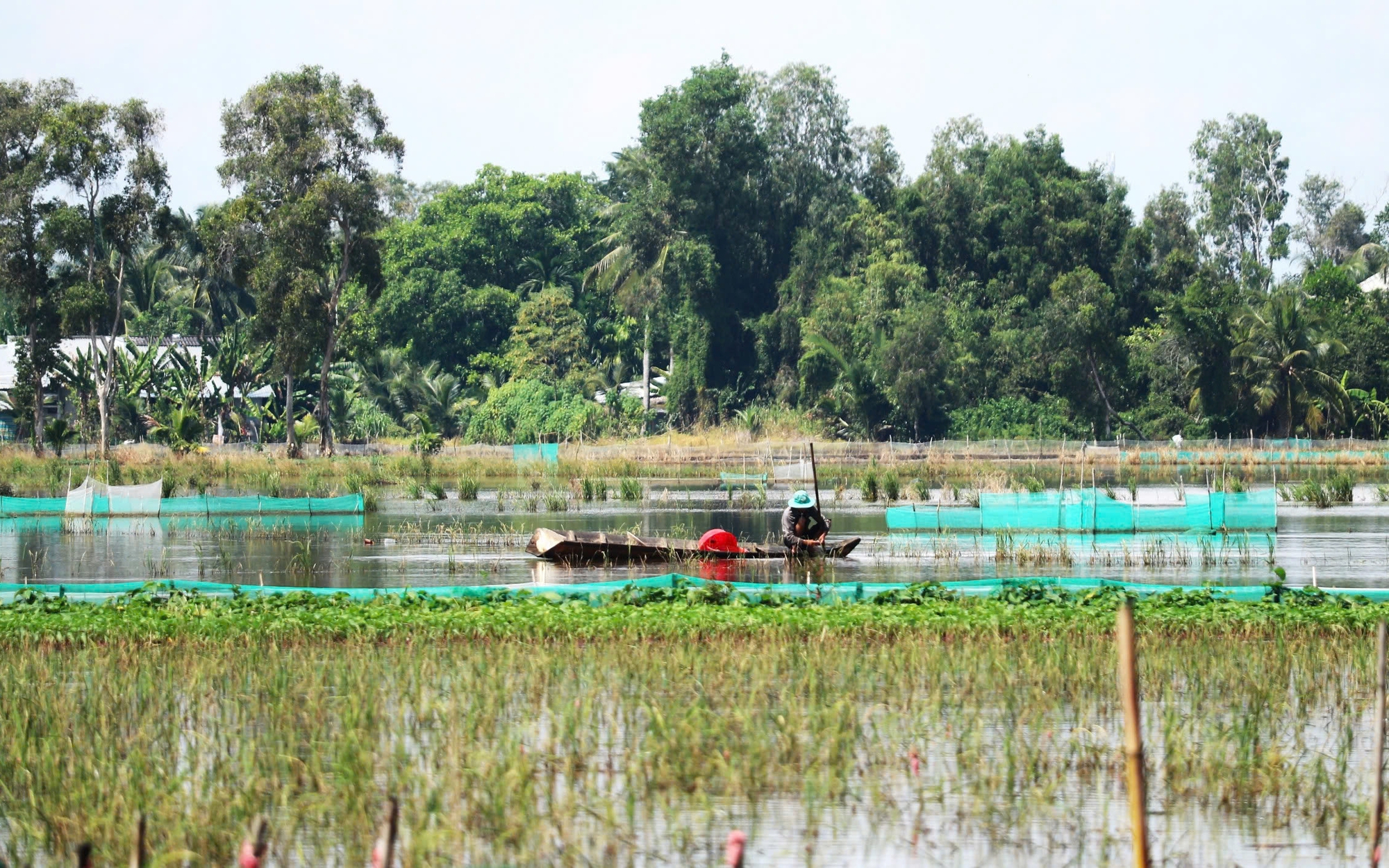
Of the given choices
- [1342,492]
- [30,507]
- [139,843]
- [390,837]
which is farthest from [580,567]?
[1342,492]

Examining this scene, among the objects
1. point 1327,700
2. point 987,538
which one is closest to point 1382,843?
point 1327,700

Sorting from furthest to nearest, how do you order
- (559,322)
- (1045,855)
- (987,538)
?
1. (559,322)
2. (987,538)
3. (1045,855)

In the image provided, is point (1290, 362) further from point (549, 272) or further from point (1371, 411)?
point (549, 272)

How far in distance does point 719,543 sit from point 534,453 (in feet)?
92.7

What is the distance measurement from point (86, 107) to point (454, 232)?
23807 millimetres

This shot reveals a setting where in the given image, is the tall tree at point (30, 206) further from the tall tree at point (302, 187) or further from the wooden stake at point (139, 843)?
the wooden stake at point (139, 843)

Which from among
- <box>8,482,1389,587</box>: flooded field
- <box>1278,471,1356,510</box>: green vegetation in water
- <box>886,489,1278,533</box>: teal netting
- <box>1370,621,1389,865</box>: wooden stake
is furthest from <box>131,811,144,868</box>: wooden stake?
<box>1278,471,1356,510</box>: green vegetation in water

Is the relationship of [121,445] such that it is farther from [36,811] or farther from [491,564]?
[36,811]

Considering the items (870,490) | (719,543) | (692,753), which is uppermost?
(870,490)

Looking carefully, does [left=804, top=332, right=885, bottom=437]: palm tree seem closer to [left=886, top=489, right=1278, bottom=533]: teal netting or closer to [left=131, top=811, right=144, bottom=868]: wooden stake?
[left=886, top=489, right=1278, bottom=533]: teal netting

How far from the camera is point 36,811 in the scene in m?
7.14

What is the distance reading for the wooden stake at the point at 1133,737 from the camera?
16.2ft

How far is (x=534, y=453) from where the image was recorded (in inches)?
1863

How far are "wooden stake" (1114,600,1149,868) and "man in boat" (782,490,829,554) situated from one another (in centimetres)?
1455
